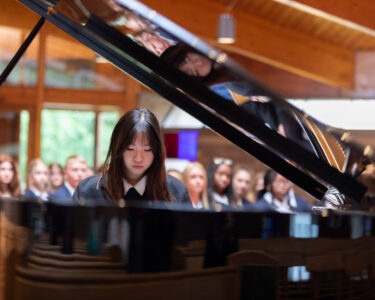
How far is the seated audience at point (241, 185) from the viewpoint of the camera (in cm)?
616

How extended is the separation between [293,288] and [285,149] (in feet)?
1.67

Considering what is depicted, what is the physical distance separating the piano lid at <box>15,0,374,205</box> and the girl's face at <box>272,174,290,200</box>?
3524 millimetres

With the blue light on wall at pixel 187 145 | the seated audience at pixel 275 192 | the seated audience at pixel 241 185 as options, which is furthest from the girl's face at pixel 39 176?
the blue light on wall at pixel 187 145

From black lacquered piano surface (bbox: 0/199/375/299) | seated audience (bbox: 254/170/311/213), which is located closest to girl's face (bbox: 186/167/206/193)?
seated audience (bbox: 254/170/311/213)

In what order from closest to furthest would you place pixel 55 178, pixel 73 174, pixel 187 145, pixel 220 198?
pixel 73 174, pixel 220 198, pixel 55 178, pixel 187 145

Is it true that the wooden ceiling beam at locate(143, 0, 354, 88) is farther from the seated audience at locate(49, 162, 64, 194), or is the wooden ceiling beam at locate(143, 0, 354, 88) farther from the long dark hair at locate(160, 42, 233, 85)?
the long dark hair at locate(160, 42, 233, 85)

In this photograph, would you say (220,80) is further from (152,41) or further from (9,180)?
(9,180)

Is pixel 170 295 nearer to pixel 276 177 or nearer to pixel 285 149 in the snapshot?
pixel 285 149

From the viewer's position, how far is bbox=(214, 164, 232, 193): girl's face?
589cm

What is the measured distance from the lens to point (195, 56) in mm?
2445

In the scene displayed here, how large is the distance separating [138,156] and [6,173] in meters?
3.45

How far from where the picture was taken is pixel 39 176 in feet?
19.9

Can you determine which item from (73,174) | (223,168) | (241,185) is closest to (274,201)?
(241,185)

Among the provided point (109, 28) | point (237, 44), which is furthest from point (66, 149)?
point (109, 28)
